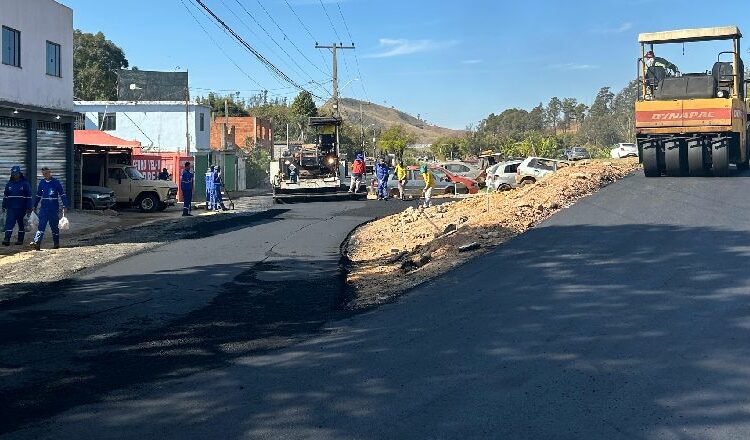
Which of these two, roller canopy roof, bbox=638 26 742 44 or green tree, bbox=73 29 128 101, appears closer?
roller canopy roof, bbox=638 26 742 44

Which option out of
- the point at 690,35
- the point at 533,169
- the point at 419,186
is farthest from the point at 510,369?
the point at 419,186

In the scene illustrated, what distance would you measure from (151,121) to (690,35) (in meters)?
34.2

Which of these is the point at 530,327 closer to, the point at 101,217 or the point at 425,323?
the point at 425,323

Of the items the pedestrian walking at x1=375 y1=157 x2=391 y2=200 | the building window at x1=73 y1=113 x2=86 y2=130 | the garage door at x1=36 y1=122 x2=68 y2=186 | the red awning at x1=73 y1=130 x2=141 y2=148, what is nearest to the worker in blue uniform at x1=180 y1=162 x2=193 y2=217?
the garage door at x1=36 y1=122 x2=68 y2=186

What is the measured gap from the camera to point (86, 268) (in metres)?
13.5

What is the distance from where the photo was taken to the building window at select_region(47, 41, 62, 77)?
25.0 m

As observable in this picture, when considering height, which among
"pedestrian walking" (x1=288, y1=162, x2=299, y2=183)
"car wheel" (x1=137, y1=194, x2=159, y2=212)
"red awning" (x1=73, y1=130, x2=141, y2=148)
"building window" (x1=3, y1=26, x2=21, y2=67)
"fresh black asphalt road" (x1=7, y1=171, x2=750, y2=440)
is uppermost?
"building window" (x1=3, y1=26, x2=21, y2=67)

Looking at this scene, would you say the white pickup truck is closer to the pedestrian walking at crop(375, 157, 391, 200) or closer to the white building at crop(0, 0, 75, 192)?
the white building at crop(0, 0, 75, 192)

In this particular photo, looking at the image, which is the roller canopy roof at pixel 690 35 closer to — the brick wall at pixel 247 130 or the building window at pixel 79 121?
the building window at pixel 79 121

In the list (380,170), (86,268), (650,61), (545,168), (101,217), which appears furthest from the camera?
(380,170)

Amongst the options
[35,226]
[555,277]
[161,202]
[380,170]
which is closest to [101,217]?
[161,202]

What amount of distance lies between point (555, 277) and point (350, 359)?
3922 millimetres

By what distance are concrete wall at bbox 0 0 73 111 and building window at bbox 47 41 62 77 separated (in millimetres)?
157

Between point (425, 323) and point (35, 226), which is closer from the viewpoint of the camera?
point (425, 323)
